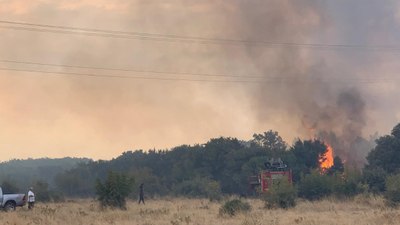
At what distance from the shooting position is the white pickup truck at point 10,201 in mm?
42719

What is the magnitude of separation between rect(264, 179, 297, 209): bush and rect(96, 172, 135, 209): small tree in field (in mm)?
10691

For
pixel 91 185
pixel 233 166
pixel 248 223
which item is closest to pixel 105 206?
pixel 248 223

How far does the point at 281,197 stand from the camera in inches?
1692

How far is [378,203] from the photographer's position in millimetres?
45719

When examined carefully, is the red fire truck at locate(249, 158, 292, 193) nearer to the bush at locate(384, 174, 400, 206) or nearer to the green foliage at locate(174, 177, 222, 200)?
the bush at locate(384, 174, 400, 206)

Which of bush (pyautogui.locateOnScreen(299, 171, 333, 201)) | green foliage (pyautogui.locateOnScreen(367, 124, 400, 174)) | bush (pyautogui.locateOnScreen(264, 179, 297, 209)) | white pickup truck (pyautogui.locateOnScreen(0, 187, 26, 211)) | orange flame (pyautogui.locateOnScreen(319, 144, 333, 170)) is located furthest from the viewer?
orange flame (pyautogui.locateOnScreen(319, 144, 333, 170))

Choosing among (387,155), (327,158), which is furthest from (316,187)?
(327,158)

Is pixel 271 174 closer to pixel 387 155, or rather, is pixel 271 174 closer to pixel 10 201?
pixel 387 155

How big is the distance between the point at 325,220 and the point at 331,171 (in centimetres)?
4274

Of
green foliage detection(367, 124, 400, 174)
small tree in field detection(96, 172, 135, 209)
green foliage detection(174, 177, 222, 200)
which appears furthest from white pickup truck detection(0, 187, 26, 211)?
green foliage detection(367, 124, 400, 174)

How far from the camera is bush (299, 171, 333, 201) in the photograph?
183 feet

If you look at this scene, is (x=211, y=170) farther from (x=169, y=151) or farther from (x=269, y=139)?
(x=269, y=139)

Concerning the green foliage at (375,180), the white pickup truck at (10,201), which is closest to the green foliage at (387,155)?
the green foliage at (375,180)

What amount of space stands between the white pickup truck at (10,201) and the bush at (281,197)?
17601 mm
